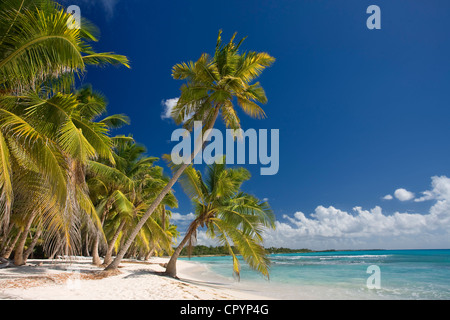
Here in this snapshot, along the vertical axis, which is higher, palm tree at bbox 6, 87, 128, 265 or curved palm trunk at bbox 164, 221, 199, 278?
palm tree at bbox 6, 87, 128, 265

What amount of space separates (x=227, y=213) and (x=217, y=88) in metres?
4.75

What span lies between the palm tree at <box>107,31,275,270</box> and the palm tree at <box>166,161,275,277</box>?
2.34 metres

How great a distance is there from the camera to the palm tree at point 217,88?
9.72 metres

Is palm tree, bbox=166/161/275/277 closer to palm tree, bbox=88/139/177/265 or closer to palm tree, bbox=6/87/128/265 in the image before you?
palm tree, bbox=88/139/177/265

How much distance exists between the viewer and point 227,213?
1060cm

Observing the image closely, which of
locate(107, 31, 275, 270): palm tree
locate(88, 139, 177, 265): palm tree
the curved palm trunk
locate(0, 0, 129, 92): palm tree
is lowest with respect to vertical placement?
the curved palm trunk

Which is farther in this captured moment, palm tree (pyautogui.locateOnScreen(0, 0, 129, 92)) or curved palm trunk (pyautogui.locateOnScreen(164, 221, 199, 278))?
curved palm trunk (pyautogui.locateOnScreen(164, 221, 199, 278))

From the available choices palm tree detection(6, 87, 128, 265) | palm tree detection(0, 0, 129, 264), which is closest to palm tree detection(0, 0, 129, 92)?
palm tree detection(0, 0, 129, 264)

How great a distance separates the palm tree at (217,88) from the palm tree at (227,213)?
7.68 ft

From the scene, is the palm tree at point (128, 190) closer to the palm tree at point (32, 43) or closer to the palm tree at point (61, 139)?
the palm tree at point (61, 139)

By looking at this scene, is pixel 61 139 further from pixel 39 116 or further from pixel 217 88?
pixel 217 88

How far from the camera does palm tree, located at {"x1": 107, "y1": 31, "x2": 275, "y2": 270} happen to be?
383 inches

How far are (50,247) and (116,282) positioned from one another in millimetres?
3639
